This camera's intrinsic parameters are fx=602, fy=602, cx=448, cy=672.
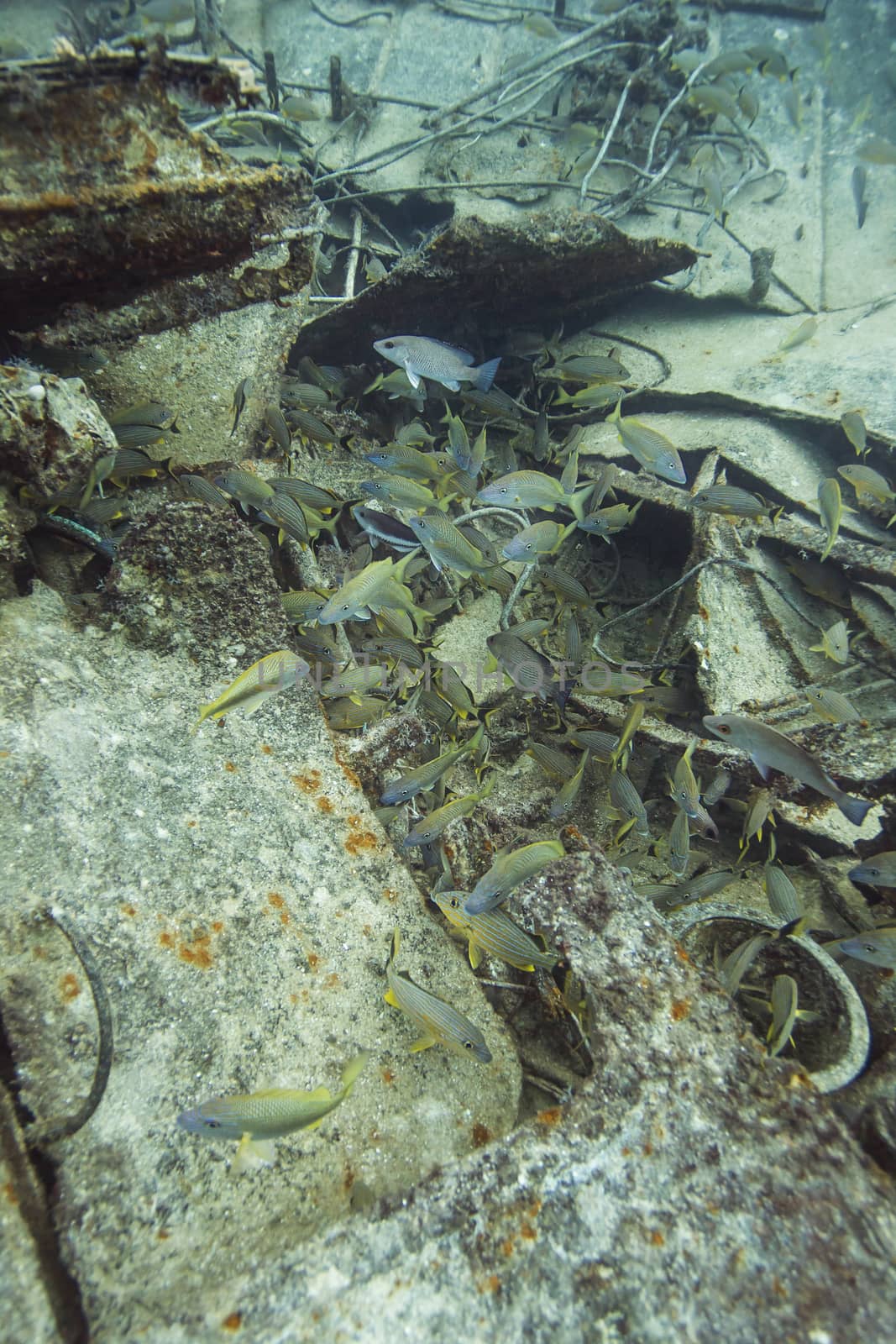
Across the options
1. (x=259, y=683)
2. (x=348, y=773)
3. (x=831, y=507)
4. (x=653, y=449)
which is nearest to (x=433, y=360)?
(x=653, y=449)

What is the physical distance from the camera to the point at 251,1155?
1819 millimetres

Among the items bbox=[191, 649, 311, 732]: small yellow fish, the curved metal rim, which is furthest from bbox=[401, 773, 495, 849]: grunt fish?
the curved metal rim

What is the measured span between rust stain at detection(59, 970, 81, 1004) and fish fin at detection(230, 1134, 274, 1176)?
693 mm

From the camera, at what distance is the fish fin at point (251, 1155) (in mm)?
1760

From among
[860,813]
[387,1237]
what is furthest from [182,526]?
[860,813]

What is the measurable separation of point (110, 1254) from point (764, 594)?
4.43 m

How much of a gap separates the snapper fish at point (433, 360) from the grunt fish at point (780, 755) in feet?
8.37

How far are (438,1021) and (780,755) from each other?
1.81 metres

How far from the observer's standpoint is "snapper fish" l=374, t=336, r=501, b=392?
3.74 meters

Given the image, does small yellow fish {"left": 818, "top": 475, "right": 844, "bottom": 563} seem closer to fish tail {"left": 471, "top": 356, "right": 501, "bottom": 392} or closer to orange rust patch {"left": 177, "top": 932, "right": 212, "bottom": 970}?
fish tail {"left": 471, "top": 356, "right": 501, "bottom": 392}

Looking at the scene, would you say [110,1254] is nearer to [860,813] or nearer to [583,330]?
[860,813]

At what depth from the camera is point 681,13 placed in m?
10.6

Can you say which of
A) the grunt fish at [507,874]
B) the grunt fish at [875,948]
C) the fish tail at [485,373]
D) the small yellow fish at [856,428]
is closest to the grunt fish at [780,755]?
the grunt fish at [875,948]

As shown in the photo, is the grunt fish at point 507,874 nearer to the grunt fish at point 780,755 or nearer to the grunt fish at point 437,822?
the grunt fish at point 437,822
